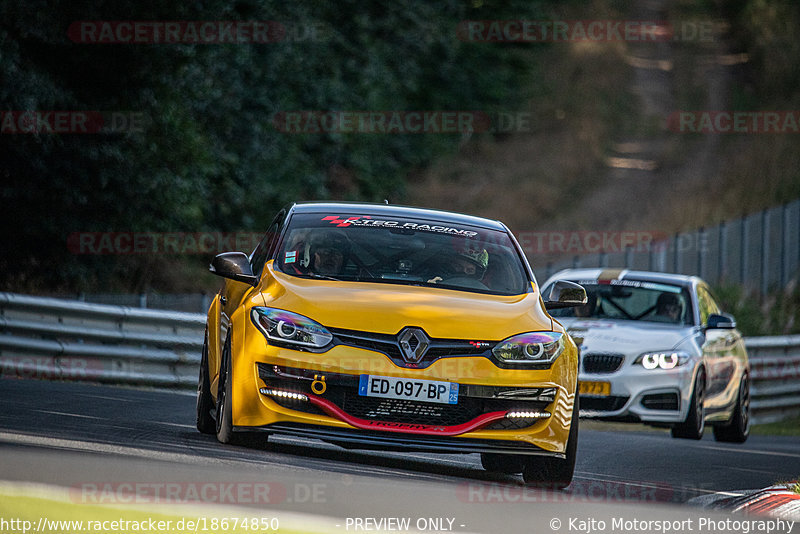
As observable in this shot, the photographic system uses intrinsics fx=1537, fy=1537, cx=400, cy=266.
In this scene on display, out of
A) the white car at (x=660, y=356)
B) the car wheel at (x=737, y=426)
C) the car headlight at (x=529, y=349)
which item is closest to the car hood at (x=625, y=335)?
the white car at (x=660, y=356)

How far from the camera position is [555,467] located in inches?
363

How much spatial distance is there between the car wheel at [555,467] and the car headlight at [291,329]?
156 cm

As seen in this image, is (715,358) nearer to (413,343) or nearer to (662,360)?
(662,360)

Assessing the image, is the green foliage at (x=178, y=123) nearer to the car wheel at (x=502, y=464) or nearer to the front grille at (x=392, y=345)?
the car wheel at (x=502, y=464)

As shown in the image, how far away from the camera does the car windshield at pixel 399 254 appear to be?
9648mm

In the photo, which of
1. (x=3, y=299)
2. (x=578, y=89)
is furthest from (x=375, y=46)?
(x=3, y=299)

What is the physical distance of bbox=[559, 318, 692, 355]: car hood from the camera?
14883 millimetres

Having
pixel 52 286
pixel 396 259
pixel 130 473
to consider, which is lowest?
pixel 52 286

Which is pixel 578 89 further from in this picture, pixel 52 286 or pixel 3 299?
pixel 3 299

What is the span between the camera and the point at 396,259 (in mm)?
9789

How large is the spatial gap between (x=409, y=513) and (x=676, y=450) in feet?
21.9

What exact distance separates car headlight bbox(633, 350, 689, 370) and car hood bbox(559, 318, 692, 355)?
0.06 metres

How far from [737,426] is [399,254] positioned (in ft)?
25.1

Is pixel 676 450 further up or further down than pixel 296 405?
further down
